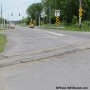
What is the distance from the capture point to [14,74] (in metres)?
12.8

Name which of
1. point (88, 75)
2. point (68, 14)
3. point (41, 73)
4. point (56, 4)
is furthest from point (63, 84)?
point (56, 4)

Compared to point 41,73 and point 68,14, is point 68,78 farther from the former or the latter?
point 68,14

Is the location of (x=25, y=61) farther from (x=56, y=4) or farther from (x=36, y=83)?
(x=56, y=4)

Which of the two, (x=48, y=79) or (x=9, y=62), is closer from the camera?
(x=48, y=79)

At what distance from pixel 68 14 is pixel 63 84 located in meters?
99.7

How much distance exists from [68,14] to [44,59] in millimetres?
92502

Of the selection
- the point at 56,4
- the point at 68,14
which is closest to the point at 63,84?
the point at 68,14

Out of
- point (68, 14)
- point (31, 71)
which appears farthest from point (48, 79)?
point (68, 14)

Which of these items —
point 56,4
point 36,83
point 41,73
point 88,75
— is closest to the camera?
point 36,83

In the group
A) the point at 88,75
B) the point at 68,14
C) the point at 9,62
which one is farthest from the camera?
the point at 68,14

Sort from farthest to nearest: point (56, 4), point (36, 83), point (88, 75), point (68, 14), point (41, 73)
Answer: point (56, 4)
point (68, 14)
point (41, 73)
point (88, 75)
point (36, 83)

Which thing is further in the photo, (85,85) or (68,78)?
(68,78)

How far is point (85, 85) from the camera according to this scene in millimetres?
9766

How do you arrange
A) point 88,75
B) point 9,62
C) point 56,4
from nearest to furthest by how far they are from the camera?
point 88,75 → point 9,62 → point 56,4
